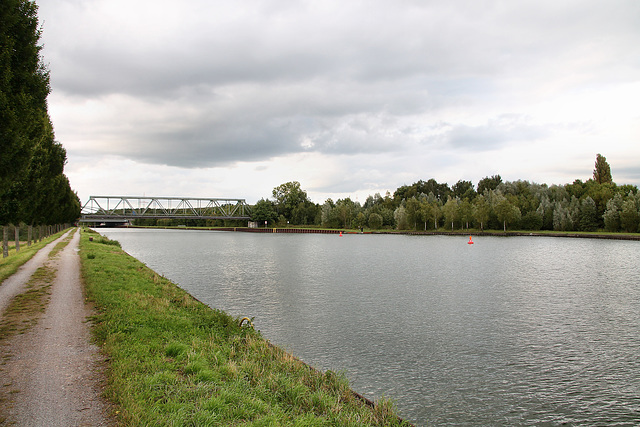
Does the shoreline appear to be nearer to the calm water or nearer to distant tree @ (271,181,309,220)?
distant tree @ (271,181,309,220)

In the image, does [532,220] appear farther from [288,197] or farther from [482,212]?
[288,197]

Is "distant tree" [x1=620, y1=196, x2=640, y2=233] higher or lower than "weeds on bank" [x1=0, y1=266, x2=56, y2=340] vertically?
higher

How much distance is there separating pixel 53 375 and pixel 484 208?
111667mm

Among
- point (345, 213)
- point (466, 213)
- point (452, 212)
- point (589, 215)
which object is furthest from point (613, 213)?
point (345, 213)

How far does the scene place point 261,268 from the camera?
36344 mm

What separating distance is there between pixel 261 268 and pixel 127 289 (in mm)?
18845

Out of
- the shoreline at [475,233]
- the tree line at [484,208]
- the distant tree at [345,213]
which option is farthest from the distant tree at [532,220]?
the distant tree at [345,213]

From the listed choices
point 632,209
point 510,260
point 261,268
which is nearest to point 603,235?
point 632,209

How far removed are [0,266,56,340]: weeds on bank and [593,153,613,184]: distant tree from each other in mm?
139525

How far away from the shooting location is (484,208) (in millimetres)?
Result: 108562

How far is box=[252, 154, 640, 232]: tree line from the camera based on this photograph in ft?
316

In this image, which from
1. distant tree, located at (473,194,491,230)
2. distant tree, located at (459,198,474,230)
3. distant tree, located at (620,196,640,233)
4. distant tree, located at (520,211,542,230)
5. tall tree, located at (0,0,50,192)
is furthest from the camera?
distant tree, located at (459,198,474,230)

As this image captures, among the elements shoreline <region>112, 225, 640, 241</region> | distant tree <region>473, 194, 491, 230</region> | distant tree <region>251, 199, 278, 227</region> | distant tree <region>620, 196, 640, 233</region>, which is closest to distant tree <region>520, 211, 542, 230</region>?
shoreline <region>112, 225, 640, 241</region>

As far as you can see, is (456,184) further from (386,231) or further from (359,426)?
(359,426)
